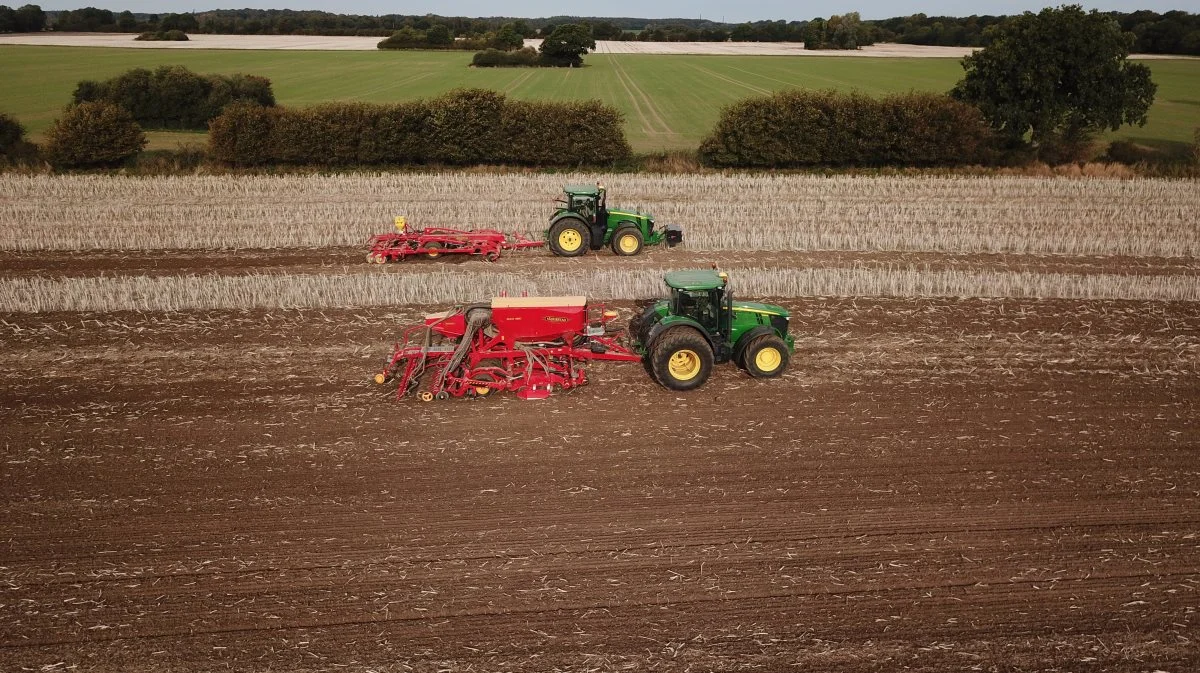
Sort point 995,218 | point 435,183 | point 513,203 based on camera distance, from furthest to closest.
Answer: point 435,183 < point 513,203 < point 995,218

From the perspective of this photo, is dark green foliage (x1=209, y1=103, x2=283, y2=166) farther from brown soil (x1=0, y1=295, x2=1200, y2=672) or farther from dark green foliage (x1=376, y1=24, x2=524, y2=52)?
dark green foliage (x1=376, y1=24, x2=524, y2=52)

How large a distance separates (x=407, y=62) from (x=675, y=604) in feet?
267

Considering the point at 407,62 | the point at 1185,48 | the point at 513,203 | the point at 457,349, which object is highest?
the point at 1185,48

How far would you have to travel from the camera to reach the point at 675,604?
804cm

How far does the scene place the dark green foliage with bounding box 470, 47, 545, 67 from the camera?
77969 millimetres

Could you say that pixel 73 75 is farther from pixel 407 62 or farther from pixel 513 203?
pixel 513 203

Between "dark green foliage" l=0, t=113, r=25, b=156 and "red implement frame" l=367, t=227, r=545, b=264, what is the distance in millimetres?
23347

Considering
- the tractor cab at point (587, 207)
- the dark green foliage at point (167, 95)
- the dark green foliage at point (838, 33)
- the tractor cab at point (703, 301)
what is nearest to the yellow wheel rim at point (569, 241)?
the tractor cab at point (587, 207)

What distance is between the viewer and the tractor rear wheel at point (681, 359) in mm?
12289

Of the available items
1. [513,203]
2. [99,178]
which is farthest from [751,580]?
→ [99,178]

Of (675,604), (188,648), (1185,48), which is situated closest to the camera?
(188,648)

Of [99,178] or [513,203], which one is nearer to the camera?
[513,203]

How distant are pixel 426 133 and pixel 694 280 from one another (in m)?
22.8

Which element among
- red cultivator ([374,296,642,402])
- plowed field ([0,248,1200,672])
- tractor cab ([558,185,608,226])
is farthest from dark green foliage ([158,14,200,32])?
red cultivator ([374,296,642,402])
